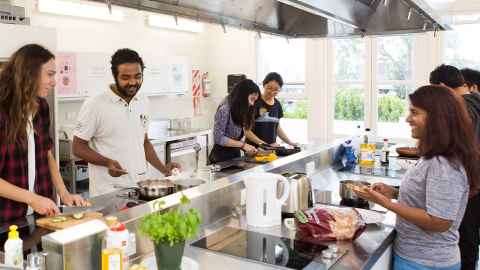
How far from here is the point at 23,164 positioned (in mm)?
2000

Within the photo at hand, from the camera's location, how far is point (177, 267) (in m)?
1.29

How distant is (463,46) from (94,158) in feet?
15.0

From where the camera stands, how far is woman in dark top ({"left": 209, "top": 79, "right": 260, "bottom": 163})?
11.4 feet

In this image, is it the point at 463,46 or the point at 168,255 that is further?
the point at 463,46

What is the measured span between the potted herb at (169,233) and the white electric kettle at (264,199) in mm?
508

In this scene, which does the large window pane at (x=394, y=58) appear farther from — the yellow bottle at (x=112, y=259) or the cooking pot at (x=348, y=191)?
the yellow bottle at (x=112, y=259)

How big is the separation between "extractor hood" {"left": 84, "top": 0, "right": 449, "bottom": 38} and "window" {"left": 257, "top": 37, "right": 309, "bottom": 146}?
10.3 feet

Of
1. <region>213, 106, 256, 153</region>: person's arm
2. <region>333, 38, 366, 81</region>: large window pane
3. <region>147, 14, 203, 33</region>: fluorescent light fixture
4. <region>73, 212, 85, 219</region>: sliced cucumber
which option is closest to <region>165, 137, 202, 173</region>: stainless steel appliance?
<region>147, 14, 203, 33</region>: fluorescent light fixture

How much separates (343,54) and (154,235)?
5116 mm

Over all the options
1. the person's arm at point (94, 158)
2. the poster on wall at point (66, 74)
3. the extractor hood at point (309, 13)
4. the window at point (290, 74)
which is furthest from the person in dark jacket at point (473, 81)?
the poster on wall at point (66, 74)

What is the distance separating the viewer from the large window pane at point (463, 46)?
5203mm

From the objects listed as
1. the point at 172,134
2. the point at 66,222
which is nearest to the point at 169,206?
the point at 66,222

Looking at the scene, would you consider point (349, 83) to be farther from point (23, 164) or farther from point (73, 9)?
point (23, 164)

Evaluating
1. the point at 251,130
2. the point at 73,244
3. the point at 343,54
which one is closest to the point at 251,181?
the point at 73,244
